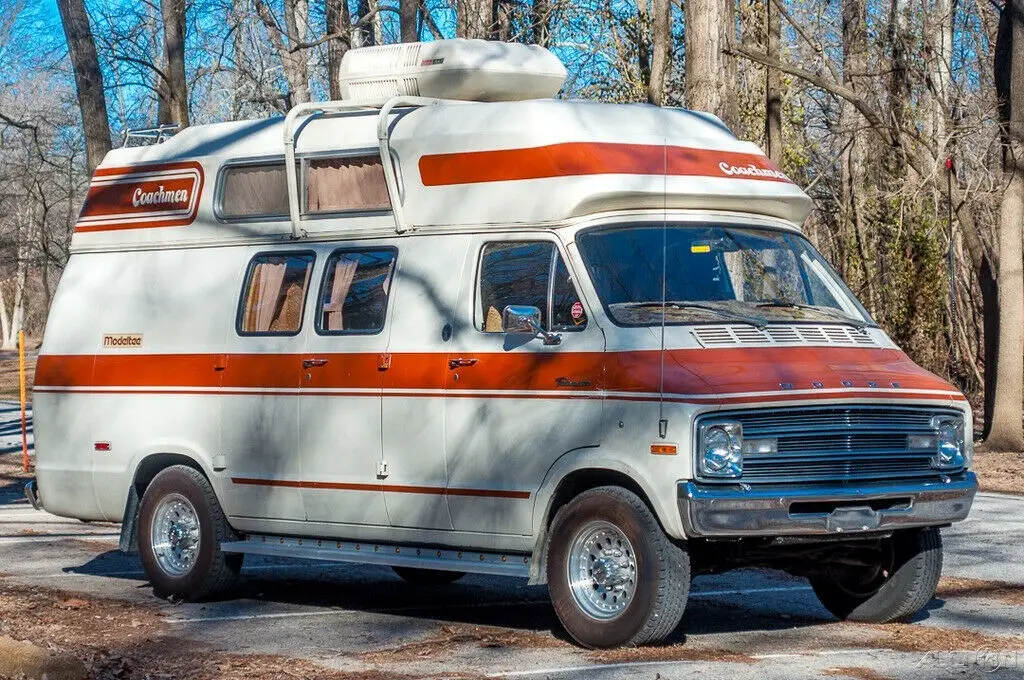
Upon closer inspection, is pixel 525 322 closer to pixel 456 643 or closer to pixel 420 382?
pixel 420 382

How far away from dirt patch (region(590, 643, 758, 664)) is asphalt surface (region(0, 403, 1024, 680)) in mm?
10

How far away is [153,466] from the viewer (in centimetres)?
1130

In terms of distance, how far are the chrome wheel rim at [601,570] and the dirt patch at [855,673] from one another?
107 centimetres

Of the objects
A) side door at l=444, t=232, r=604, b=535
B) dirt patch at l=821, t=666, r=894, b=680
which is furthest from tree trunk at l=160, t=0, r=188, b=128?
dirt patch at l=821, t=666, r=894, b=680

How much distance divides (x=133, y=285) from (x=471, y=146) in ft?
10.1

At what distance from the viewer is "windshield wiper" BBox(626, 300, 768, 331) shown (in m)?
8.87

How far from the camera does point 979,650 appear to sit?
332 inches

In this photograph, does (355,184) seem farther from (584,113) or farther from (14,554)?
(14,554)

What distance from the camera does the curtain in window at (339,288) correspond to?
10195mm

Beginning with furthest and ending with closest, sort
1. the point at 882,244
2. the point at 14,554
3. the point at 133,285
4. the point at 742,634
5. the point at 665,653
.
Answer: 1. the point at 882,244
2. the point at 14,554
3. the point at 133,285
4. the point at 742,634
5. the point at 665,653

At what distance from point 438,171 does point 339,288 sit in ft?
3.40

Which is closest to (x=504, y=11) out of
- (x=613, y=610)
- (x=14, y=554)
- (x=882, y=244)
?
(x=882, y=244)

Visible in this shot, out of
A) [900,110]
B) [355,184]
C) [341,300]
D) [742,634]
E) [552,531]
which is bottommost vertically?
[742,634]

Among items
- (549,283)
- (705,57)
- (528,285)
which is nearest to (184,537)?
(528,285)
